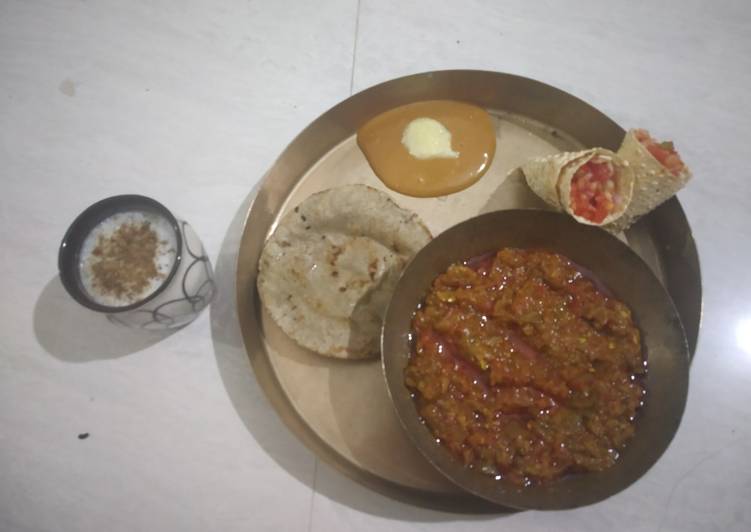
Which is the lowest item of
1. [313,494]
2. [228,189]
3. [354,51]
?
[313,494]

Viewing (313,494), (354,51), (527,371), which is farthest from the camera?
(354,51)

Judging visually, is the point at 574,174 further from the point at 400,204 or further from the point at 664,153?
the point at 400,204

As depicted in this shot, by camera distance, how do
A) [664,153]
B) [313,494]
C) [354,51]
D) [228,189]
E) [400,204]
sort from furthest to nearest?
[354,51] < [228,189] < [400,204] < [313,494] < [664,153]

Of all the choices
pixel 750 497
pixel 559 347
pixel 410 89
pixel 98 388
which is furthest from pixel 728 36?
pixel 98 388

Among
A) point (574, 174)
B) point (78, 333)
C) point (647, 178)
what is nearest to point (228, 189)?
point (78, 333)

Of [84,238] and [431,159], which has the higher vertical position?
[431,159]

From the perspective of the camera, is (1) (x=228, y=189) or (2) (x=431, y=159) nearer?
(2) (x=431, y=159)

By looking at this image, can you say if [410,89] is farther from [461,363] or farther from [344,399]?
[344,399]
